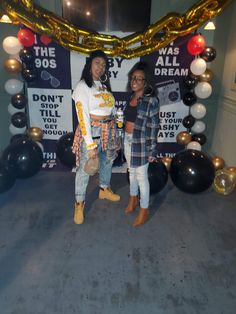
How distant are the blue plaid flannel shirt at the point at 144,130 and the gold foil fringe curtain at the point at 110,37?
1.24m

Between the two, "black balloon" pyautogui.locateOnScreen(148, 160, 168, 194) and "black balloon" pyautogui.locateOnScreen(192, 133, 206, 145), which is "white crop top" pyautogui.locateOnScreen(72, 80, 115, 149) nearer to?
"black balloon" pyautogui.locateOnScreen(148, 160, 168, 194)

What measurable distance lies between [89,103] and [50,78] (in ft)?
5.25

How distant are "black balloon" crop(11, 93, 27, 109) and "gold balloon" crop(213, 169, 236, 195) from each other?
2525 mm

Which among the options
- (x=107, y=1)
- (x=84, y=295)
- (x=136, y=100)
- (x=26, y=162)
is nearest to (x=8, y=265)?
(x=84, y=295)

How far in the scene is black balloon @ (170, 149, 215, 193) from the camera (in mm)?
2760

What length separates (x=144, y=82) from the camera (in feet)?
6.74

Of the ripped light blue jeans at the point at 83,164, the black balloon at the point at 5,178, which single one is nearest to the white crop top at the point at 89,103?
the ripped light blue jeans at the point at 83,164

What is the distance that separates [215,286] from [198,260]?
0.81 feet

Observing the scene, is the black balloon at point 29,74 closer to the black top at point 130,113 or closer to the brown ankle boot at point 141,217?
the black top at point 130,113

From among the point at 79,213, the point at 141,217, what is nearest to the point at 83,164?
the point at 79,213

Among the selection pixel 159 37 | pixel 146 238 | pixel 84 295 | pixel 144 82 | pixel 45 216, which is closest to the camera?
pixel 84 295

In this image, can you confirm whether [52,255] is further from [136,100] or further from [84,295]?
[136,100]

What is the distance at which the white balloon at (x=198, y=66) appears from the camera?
10.1 ft

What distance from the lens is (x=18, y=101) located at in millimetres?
3252
